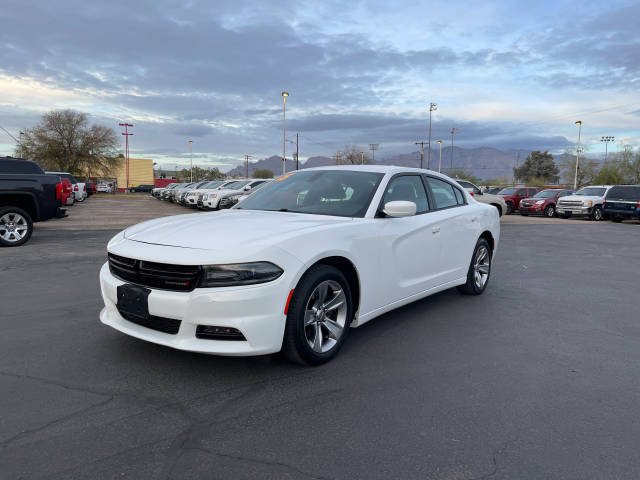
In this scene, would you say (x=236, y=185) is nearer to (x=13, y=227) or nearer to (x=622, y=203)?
(x=13, y=227)

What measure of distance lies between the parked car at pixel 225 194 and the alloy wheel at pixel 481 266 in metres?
16.7

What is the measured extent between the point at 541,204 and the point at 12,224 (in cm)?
2530

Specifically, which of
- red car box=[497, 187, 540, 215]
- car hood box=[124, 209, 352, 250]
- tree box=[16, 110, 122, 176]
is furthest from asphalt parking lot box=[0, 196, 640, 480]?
tree box=[16, 110, 122, 176]

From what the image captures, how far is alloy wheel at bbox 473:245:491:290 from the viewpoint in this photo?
20.0 feet

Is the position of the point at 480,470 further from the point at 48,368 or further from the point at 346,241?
the point at 48,368

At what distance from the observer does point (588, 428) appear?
286 centimetres

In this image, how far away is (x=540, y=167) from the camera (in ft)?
428

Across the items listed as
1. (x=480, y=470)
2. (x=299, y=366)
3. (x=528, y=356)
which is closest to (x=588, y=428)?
(x=480, y=470)

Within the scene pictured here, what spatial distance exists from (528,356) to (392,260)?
138cm

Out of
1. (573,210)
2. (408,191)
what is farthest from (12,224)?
(573,210)

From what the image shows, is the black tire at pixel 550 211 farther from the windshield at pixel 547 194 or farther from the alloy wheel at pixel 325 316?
the alloy wheel at pixel 325 316

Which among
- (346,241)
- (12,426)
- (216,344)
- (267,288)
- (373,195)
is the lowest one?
(12,426)

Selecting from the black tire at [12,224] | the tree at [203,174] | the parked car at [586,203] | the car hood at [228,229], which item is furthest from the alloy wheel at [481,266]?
the tree at [203,174]

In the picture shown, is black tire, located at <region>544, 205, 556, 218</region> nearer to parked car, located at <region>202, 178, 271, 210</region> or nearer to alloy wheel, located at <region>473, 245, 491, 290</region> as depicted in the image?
parked car, located at <region>202, 178, 271, 210</region>
